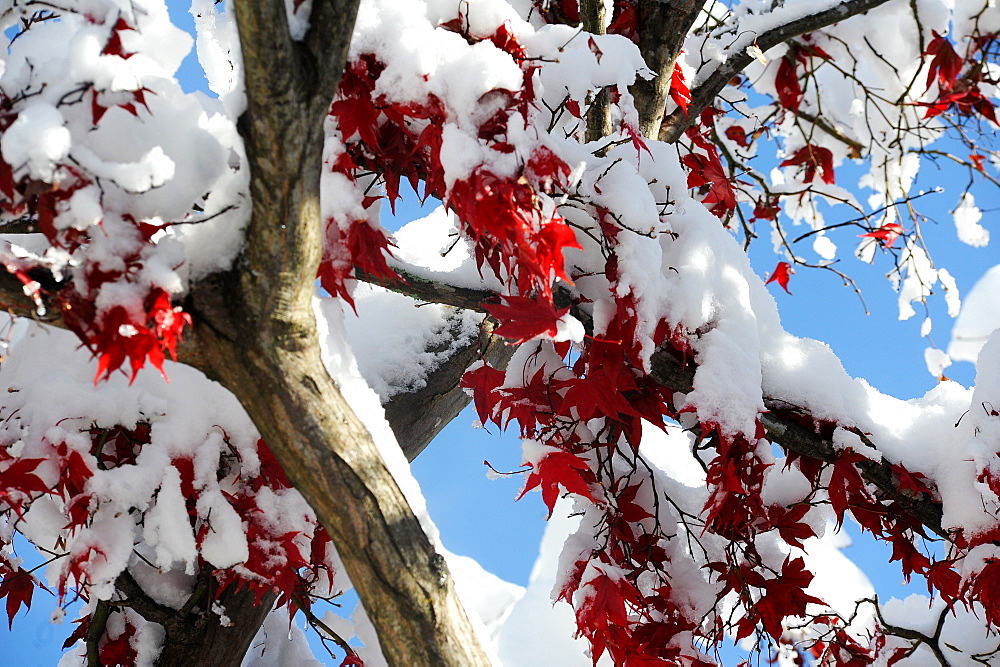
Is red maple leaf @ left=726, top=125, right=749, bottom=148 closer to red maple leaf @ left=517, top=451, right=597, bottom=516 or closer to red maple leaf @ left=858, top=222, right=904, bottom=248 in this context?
red maple leaf @ left=858, top=222, right=904, bottom=248

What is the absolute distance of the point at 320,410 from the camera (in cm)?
98

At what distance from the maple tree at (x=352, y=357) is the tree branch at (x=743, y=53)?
69 mm

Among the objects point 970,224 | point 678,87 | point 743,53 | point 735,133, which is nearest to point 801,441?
point 678,87

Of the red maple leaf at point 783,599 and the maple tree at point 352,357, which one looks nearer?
the maple tree at point 352,357

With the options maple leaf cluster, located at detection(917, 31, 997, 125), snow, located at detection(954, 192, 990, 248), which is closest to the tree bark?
maple leaf cluster, located at detection(917, 31, 997, 125)

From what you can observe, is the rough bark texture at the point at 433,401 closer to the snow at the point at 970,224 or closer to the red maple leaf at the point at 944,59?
the red maple leaf at the point at 944,59

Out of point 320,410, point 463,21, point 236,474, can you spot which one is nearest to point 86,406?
point 236,474

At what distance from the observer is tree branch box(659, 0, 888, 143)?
1936 millimetres

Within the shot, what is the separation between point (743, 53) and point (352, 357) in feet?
4.58

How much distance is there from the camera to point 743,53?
191 centimetres

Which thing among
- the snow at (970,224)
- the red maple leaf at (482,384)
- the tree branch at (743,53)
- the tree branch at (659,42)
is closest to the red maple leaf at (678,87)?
the tree branch at (659,42)

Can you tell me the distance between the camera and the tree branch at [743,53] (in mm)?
1936

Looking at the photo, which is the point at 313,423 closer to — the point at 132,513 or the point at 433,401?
the point at 132,513

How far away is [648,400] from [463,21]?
722mm
